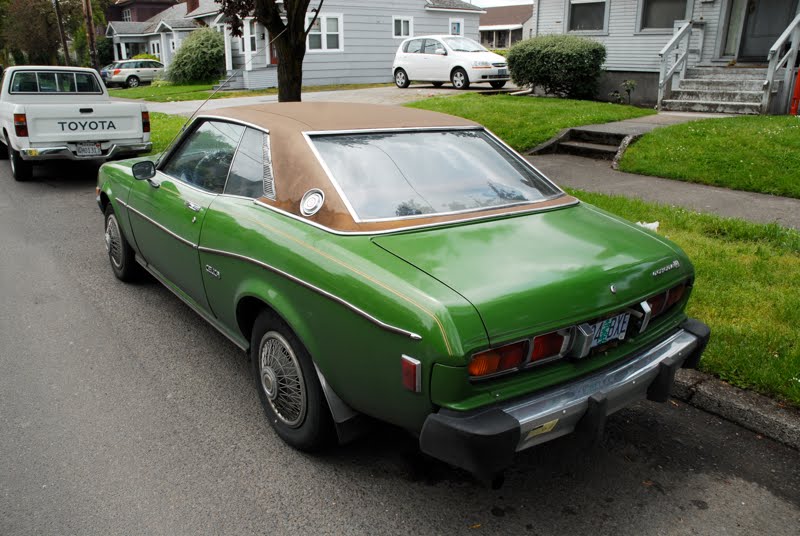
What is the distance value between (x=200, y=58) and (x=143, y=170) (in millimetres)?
30012

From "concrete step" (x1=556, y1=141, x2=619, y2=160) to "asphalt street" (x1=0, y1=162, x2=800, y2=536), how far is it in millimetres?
6884

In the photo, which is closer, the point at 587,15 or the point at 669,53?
the point at 669,53

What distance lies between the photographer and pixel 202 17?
37.5m

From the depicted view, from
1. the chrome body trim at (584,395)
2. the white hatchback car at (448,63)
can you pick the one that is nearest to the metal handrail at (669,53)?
the white hatchback car at (448,63)

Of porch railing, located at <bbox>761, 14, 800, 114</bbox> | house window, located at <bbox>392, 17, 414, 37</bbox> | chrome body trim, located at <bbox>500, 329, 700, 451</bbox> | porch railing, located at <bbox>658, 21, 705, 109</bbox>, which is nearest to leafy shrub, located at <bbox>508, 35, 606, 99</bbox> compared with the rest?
porch railing, located at <bbox>658, 21, 705, 109</bbox>

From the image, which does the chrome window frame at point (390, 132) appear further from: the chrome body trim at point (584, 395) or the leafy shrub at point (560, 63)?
the leafy shrub at point (560, 63)

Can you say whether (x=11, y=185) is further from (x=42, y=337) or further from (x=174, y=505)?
(x=174, y=505)

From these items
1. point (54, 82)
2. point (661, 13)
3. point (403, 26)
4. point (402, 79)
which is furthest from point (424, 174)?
point (403, 26)

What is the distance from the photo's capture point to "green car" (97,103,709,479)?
2.49 metres

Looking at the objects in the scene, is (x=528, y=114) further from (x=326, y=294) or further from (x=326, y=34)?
(x=326, y=34)

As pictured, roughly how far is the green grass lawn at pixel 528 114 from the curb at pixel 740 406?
7.32m

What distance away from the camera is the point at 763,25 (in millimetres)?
14578

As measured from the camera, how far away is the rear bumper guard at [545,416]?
2414 millimetres

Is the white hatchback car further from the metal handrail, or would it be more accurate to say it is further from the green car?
the green car
